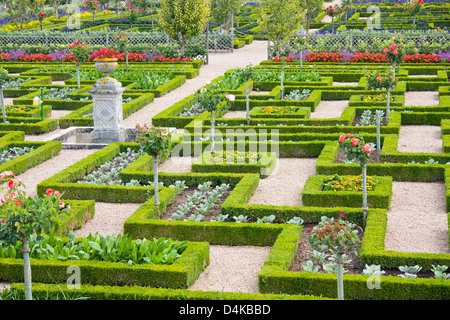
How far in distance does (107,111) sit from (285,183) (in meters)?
6.20

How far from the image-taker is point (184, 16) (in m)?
29.3

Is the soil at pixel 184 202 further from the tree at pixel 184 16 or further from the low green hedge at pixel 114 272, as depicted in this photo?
the tree at pixel 184 16

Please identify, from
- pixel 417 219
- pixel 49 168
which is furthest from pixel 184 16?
pixel 417 219

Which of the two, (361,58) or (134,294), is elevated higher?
(361,58)

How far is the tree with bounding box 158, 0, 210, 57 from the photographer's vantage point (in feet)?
96.5

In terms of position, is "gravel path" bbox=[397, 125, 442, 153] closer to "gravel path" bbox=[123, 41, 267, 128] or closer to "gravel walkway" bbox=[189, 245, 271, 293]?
"gravel walkway" bbox=[189, 245, 271, 293]

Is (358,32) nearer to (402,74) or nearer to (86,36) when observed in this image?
(402,74)

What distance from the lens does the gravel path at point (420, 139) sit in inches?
662

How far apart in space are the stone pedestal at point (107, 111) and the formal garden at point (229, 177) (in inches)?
1.9

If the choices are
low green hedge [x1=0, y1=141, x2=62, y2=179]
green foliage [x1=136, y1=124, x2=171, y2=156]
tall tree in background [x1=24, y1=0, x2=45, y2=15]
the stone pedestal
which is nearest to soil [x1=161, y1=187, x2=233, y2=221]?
green foliage [x1=136, y1=124, x2=171, y2=156]

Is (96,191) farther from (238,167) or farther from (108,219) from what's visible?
(238,167)

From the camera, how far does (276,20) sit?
25.4 m

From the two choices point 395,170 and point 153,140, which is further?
point 395,170

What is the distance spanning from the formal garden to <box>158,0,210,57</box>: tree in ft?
0.21
